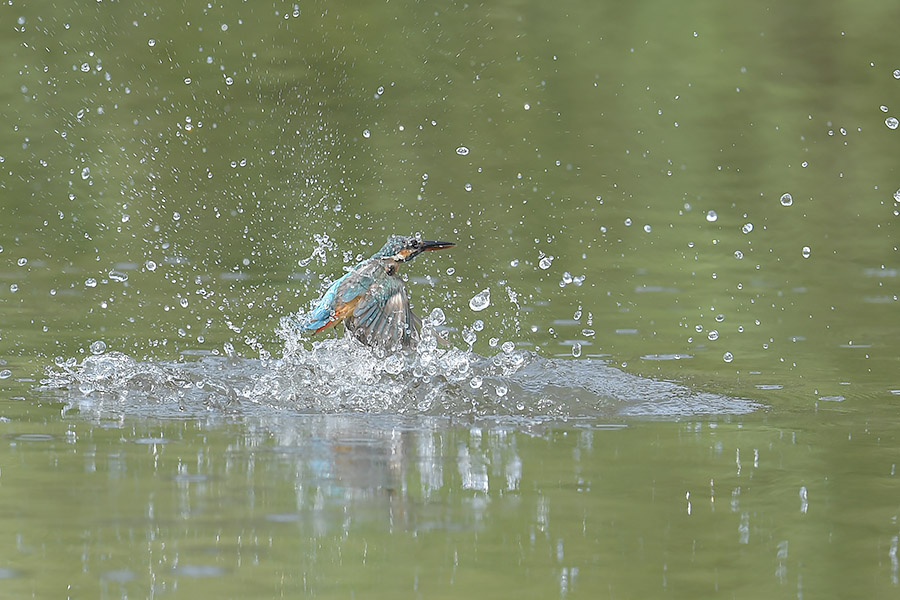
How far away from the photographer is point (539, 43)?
17656 millimetres

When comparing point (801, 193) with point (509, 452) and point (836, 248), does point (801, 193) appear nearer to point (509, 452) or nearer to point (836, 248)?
point (836, 248)

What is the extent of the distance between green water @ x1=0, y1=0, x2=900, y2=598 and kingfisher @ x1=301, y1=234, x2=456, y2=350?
31.0 inches

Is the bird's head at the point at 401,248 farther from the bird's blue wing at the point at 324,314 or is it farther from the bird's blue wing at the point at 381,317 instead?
the bird's blue wing at the point at 324,314

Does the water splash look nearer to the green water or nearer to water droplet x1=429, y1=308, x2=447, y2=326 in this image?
water droplet x1=429, y1=308, x2=447, y2=326

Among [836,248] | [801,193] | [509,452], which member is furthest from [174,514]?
[801,193]

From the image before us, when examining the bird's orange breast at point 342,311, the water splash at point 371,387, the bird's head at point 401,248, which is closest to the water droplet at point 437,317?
the water splash at point 371,387

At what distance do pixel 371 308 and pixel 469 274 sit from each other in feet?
8.92

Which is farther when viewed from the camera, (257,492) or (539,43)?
(539,43)

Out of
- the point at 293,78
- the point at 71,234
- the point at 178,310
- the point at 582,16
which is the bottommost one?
the point at 178,310

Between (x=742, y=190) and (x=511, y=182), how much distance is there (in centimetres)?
199

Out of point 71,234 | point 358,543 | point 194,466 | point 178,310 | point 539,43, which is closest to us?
point 358,543

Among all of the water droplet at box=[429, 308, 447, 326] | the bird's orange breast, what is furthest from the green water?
the bird's orange breast

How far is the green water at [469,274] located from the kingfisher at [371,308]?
2.58 ft

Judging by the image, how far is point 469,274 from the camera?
10344mm
